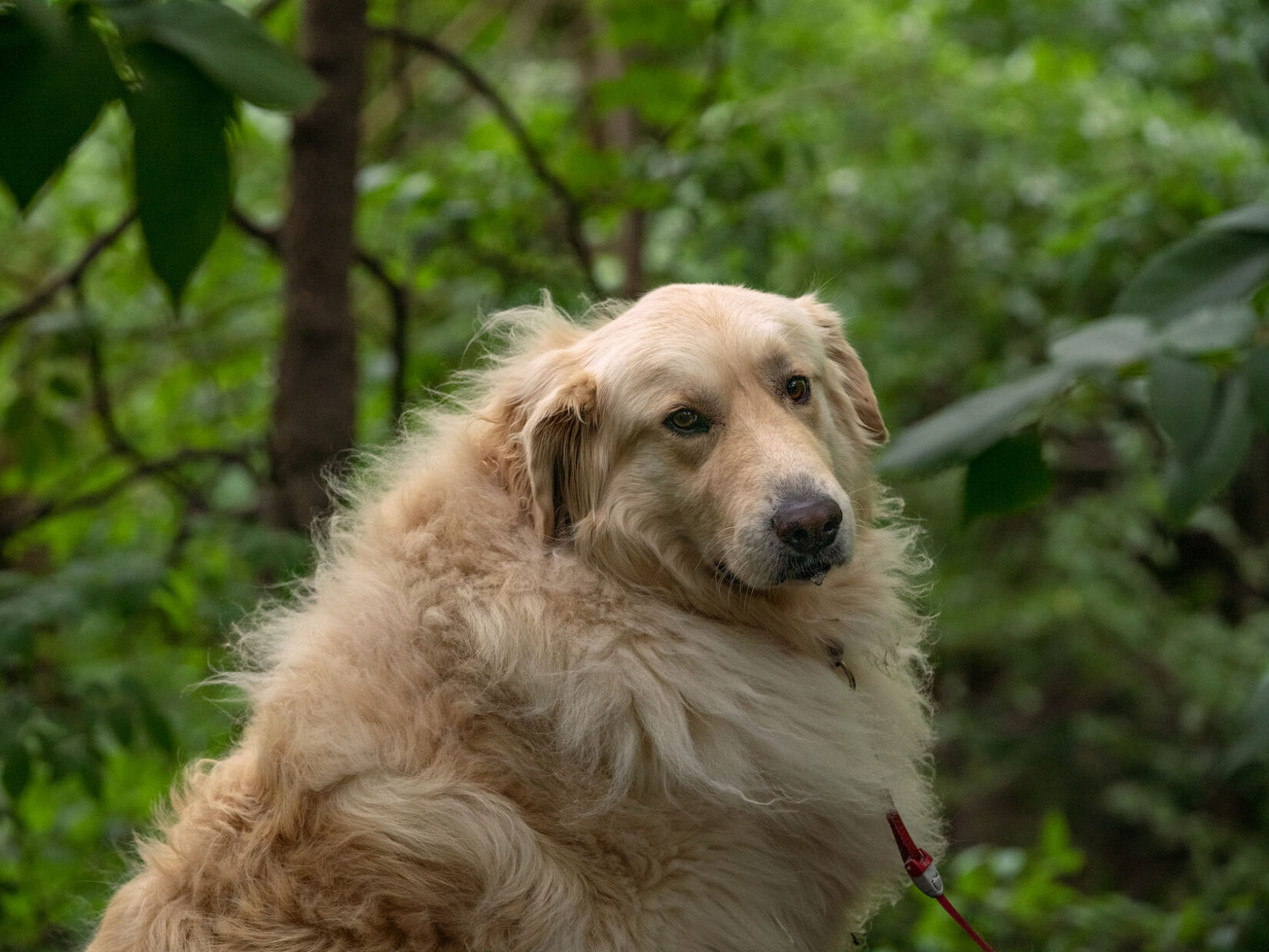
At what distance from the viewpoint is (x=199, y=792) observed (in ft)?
8.24

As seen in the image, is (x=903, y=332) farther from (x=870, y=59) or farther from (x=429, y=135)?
(x=429, y=135)

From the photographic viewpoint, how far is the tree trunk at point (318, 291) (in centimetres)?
404

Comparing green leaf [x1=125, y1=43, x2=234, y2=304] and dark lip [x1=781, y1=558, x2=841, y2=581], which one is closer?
green leaf [x1=125, y1=43, x2=234, y2=304]

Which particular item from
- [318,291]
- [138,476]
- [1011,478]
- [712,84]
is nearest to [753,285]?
[712,84]

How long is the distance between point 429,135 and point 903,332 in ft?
13.9

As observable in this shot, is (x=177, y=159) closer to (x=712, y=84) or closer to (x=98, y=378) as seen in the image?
(x=98, y=378)

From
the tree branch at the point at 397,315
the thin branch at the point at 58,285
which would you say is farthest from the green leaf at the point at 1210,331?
the thin branch at the point at 58,285

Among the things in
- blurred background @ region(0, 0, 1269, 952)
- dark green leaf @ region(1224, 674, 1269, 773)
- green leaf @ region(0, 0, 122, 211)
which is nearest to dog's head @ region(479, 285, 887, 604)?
blurred background @ region(0, 0, 1269, 952)

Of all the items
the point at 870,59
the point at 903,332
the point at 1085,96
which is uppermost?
the point at 870,59

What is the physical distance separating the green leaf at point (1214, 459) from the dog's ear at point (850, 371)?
2.04 metres

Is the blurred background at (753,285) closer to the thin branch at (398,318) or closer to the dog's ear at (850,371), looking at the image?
the thin branch at (398,318)

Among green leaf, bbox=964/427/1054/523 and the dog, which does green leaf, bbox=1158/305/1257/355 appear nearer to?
green leaf, bbox=964/427/1054/523

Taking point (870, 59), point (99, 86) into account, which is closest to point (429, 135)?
point (870, 59)

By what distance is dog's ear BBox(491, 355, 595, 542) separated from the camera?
264cm
